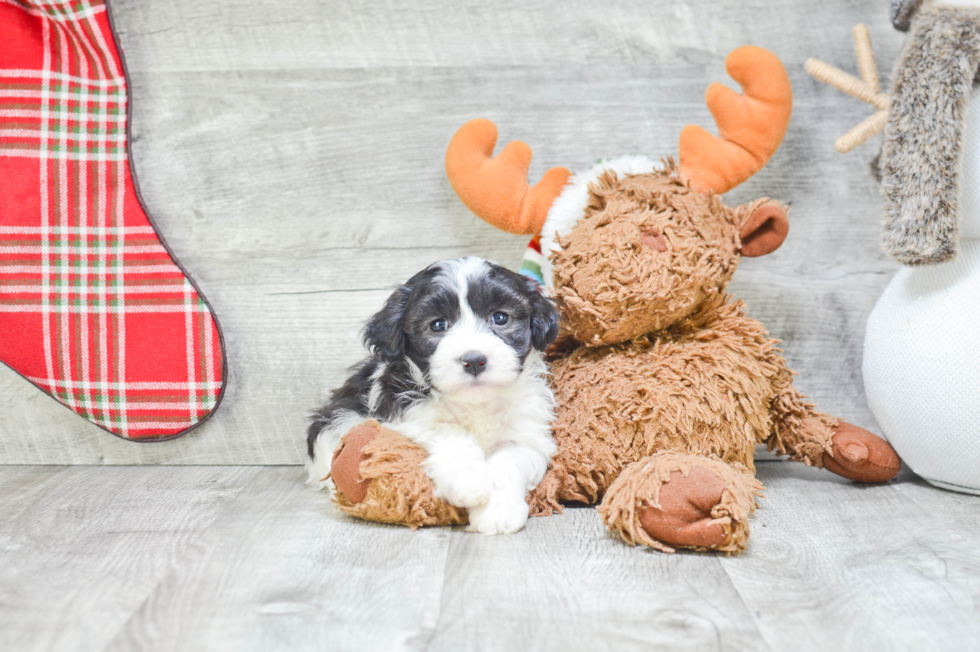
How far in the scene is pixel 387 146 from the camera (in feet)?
7.06

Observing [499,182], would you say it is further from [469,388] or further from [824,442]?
[824,442]

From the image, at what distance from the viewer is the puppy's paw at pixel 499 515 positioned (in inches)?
59.0

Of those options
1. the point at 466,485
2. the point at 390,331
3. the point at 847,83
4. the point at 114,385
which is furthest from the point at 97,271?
the point at 847,83

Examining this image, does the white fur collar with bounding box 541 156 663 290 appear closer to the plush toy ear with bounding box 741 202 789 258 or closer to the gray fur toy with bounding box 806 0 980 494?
the plush toy ear with bounding box 741 202 789 258

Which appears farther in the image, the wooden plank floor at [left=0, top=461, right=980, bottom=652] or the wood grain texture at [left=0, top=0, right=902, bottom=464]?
the wood grain texture at [left=0, top=0, right=902, bottom=464]

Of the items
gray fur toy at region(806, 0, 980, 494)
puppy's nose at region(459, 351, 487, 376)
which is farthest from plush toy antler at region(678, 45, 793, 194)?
puppy's nose at region(459, 351, 487, 376)

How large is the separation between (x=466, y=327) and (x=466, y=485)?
0.32m

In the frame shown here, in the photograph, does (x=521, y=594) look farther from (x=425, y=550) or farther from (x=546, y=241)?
(x=546, y=241)

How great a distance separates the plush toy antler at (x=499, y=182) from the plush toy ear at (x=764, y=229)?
0.44 m

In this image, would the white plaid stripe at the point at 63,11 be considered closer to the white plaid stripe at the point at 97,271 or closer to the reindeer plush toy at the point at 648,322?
the white plaid stripe at the point at 97,271

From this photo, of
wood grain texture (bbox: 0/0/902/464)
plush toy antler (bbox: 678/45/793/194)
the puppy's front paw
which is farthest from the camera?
wood grain texture (bbox: 0/0/902/464)

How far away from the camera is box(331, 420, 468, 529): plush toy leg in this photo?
1.52 m

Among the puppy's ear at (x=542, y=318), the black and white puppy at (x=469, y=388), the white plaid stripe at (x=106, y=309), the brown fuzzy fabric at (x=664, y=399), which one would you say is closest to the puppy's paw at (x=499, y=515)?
the black and white puppy at (x=469, y=388)

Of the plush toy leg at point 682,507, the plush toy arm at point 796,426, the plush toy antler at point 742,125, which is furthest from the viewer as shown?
the plush toy arm at point 796,426
